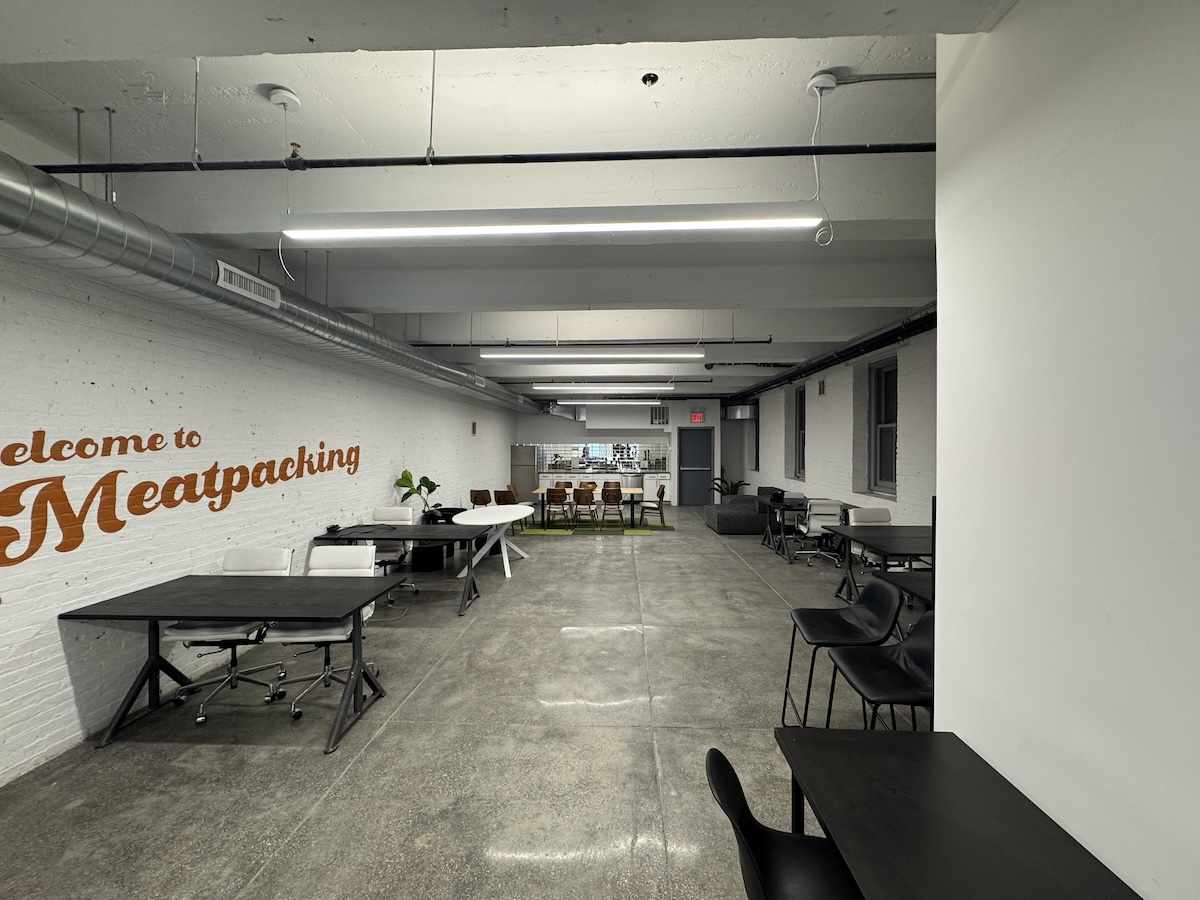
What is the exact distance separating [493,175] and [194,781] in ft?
11.8

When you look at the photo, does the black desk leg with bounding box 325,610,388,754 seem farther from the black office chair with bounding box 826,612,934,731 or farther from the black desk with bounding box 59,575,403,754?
the black office chair with bounding box 826,612,934,731

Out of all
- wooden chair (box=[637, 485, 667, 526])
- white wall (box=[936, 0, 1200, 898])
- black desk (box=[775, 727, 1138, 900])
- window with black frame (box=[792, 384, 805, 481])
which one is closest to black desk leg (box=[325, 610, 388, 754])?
black desk (box=[775, 727, 1138, 900])

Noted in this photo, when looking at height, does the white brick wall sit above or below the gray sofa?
above

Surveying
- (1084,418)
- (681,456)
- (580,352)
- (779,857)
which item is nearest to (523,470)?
(681,456)

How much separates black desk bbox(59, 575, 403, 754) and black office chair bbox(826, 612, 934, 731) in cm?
265

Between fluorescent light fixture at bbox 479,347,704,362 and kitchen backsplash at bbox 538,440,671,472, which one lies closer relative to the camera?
fluorescent light fixture at bbox 479,347,704,362

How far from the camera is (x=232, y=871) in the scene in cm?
186

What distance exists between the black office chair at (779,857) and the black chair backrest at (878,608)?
154 centimetres

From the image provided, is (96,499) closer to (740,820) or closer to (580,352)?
(740,820)

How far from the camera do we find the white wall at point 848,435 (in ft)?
17.7

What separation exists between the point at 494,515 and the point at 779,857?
17.3 feet

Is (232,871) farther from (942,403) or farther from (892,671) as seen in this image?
(942,403)

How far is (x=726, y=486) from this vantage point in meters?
12.3

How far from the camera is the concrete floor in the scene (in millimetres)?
1838
